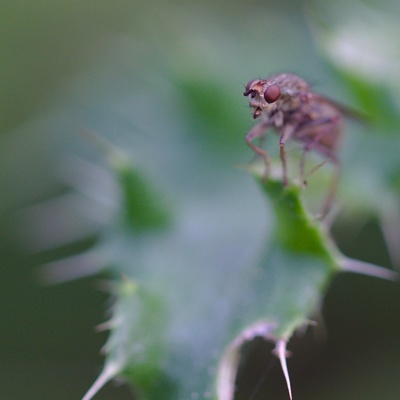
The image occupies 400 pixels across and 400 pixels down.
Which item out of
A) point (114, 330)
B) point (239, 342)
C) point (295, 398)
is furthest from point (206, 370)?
point (295, 398)

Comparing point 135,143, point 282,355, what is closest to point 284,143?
→ point 282,355

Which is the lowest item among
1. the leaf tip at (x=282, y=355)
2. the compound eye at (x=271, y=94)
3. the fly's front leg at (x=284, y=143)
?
→ the leaf tip at (x=282, y=355)

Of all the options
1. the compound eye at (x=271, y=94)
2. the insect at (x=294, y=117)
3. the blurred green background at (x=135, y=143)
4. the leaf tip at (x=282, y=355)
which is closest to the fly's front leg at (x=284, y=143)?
the insect at (x=294, y=117)

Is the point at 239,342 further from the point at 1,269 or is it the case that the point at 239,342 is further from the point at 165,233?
the point at 1,269

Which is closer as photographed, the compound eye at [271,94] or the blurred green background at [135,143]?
the compound eye at [271,94]

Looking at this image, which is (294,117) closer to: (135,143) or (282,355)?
(282,355)

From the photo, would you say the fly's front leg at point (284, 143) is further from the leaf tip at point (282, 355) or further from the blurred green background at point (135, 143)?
the blurred green background at point (135, 143)

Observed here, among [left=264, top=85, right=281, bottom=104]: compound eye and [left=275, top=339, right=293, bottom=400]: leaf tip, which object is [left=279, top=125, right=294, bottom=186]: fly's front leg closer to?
[left=264, top=85, right=281, bottom=104]: compound eye
